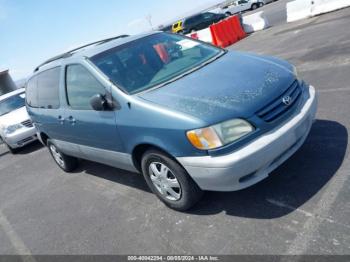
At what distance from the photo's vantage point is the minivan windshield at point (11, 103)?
31.9 feet

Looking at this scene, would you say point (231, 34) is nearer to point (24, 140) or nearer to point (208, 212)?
point (24, 140)

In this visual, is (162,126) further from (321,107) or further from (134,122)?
(321,107)

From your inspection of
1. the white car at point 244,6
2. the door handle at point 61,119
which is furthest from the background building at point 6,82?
the white car at point 244,6

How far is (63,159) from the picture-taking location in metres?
5.86

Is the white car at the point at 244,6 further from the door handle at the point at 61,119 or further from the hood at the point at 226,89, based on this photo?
the hood at the point at 226,89

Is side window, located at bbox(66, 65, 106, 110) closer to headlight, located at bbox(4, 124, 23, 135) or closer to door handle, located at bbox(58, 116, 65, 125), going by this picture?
door handle, located at bbox(58, 116, 65, 125)

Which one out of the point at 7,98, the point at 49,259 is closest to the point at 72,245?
the point at 49,259

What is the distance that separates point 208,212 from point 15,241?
2588 mm

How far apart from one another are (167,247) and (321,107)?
10.9ft

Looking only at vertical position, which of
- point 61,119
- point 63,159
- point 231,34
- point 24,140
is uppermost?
point 61,119

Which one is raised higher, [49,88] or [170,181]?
[49,88]

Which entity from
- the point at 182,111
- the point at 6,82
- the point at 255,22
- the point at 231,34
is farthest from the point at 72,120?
the point at 6,82

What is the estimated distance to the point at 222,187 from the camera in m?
3.05

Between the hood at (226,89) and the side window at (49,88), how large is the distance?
78.8 inches
